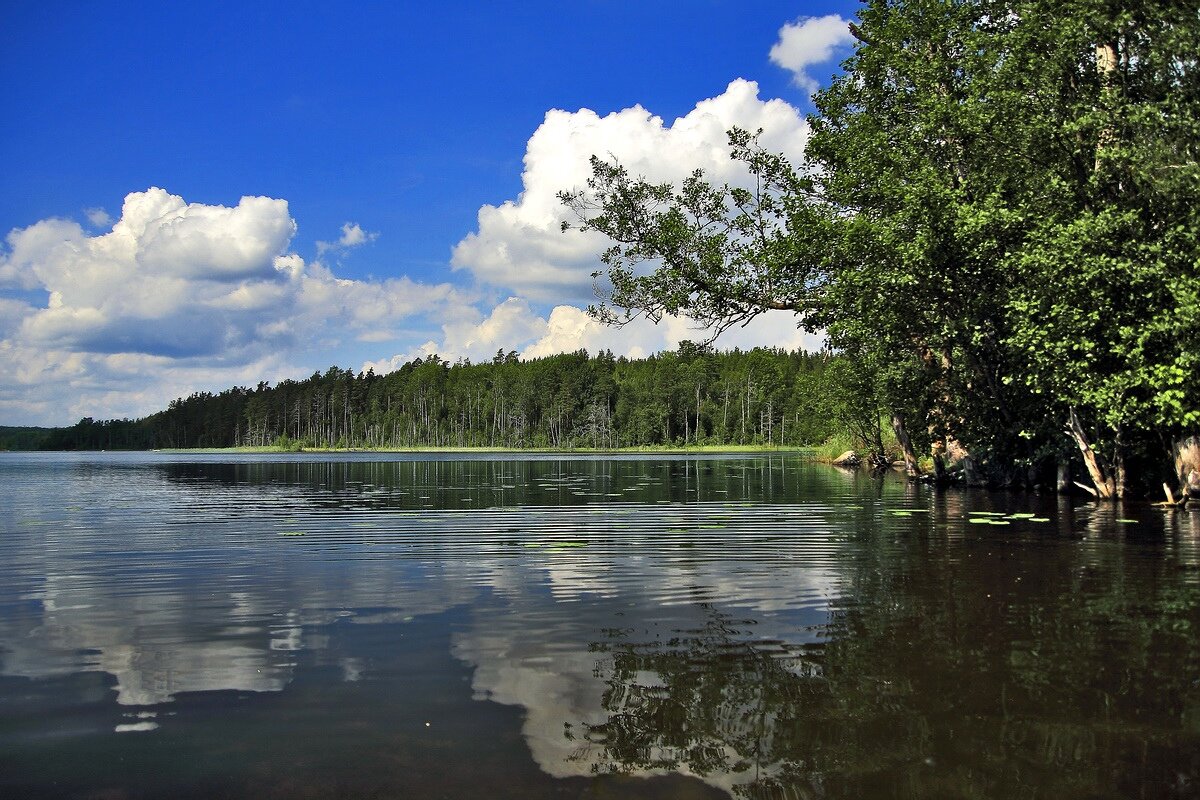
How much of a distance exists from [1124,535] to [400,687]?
64.1ft

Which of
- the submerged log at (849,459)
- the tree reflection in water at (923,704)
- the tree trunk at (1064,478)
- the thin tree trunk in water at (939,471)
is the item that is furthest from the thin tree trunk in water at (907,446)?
the tree reflection in water at (923,704)

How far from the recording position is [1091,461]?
99.7 ft

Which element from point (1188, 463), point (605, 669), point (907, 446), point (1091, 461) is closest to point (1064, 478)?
point (1091, 461)

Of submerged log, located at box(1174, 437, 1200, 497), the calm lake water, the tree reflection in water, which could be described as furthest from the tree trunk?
the tree reflection in water

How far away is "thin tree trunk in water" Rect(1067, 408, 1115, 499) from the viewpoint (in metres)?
29.5

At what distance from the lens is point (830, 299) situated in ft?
105

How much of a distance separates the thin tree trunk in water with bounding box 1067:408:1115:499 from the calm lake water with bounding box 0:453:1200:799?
36.0ft

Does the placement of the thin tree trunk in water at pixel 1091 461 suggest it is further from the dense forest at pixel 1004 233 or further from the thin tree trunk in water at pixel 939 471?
the thin tree trunk in water at pixel 939 471

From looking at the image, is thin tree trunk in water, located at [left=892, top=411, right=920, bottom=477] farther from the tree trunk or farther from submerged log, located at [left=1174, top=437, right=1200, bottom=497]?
submerged log, located at [left=1174, top=437, right=1200, bottom=497]

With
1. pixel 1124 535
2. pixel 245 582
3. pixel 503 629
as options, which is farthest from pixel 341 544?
pixel 1124 535

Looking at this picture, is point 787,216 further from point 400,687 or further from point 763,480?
point 400,687

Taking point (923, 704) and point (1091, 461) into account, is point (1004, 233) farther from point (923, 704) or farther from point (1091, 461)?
point (923, 704)

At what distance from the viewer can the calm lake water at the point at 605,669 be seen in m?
6.19

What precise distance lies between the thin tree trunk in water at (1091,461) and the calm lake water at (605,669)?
1098cm
